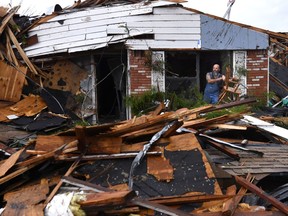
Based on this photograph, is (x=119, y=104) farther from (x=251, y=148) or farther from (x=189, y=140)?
(x=189, y=140)

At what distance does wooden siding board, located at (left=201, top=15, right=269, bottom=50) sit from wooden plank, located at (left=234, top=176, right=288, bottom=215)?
654cm

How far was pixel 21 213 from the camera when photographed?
4.14 metres

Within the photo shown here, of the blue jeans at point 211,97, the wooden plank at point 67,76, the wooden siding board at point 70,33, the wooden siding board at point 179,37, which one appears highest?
the wooden siding board at point 70,33

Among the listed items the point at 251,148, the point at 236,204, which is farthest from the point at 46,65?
the point at 236,204

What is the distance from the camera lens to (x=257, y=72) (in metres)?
11.0

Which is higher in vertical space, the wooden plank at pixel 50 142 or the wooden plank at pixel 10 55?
the wooden plank at pixel 10 55

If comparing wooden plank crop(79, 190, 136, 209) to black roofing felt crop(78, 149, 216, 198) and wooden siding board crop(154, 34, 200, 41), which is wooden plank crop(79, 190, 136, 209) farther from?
wooden siding board crop(154, 34, 200, 41)

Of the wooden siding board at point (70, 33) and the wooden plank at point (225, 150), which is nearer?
the wooden plank at point (225, 150)

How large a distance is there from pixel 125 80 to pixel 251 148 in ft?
18.4

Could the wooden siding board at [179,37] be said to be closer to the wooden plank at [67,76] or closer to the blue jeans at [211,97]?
the blue jeans at [211,97]

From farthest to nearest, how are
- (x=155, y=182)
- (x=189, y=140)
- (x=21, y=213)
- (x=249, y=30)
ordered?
(x=249, y=30) < (x=189, y=140) < (x=155, y=182) < (x=21, y=213)

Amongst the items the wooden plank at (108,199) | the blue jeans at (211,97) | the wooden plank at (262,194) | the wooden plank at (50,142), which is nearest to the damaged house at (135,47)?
the blue jeans at (211,97)

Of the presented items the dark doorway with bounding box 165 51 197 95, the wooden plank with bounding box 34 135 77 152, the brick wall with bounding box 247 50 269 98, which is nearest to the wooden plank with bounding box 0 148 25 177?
the wooden plank with bounding box 34 135 77 152

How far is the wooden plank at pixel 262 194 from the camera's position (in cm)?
424
